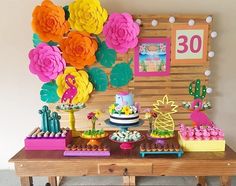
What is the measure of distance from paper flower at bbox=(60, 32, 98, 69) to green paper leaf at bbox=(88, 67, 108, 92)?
0.32 ft

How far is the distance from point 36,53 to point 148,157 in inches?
47.9

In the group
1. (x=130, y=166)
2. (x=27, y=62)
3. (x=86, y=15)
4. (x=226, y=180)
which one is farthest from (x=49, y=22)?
(x=226, y=180)

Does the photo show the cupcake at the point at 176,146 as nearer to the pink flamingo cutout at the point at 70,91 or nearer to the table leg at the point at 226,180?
the table leg at the point at 226,180

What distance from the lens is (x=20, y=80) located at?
2.44 meters

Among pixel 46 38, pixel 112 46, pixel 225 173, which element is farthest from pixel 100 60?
pixel 225 173

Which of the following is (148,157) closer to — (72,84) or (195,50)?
(72,84)

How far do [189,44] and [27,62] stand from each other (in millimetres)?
1393

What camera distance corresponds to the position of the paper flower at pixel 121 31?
87.5 inches

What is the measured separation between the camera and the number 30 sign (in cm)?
229

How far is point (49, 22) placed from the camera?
7.16 ft

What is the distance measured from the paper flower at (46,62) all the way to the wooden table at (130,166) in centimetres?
78

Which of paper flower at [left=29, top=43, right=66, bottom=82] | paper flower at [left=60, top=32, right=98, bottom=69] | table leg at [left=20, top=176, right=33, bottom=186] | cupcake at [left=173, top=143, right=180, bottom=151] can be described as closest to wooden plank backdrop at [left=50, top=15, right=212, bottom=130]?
paper flower at [left=60, top=32, right=98, bottom=69]

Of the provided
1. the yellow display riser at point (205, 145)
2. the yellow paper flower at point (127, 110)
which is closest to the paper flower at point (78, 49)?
the yellow paper flower at point (127, 110)

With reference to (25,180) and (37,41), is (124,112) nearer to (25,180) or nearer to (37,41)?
(25,180)
